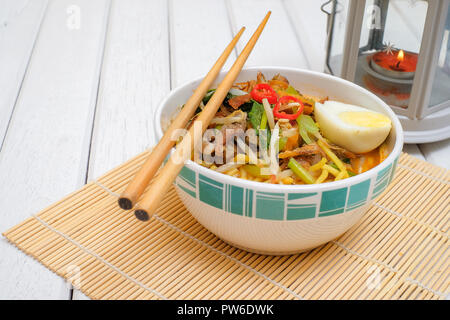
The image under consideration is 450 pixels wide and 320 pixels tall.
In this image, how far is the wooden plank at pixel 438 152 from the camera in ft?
4.02

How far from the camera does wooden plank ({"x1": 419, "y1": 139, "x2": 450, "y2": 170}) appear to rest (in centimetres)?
122

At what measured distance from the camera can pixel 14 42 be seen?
171 cm

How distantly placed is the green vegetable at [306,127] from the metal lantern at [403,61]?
36cm

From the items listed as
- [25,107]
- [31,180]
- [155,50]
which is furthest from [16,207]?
[155,50]

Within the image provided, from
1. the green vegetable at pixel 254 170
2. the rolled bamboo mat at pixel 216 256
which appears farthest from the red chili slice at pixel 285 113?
the rolled bamboo mat at pixel 216 256

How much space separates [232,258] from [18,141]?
66cm

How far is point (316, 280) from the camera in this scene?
0.87 m

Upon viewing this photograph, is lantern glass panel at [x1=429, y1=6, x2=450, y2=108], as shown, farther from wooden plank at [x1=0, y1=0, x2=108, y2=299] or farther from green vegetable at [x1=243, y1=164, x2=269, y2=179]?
wooden plank at [x1=0, y1=0, x2=108, y2=299]

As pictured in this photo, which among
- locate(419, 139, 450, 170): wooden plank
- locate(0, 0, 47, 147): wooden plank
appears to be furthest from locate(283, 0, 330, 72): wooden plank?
locate(0, 0, 47, 147): wooden plank

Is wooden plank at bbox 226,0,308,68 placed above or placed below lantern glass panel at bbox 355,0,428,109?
below

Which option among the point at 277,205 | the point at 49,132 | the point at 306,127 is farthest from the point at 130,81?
the point at 277,205

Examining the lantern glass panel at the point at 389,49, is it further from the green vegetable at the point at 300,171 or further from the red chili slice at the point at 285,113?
the green vegetable at the point at 300,171

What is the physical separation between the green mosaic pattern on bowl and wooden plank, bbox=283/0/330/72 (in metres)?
0.85

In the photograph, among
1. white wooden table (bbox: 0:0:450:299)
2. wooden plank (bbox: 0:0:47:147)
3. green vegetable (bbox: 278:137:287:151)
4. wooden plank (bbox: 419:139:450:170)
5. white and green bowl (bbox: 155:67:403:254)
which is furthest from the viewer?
wooden plank (bbox: 0:0:47:147)
